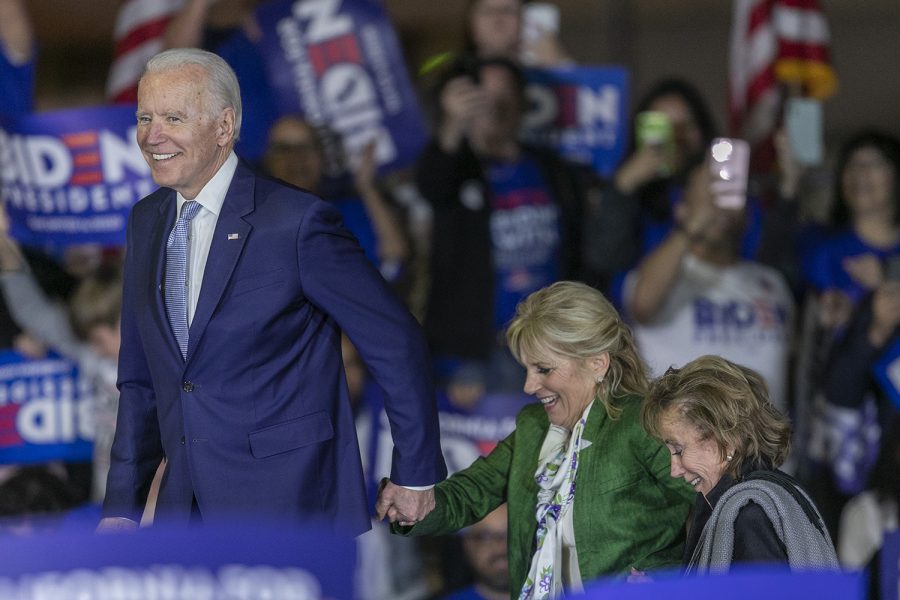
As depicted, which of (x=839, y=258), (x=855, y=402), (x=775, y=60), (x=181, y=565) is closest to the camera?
(x=181, y=565)

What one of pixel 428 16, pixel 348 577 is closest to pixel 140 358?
pixel 348 577

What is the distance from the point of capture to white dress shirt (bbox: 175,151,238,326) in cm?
324

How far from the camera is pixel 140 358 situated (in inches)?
134

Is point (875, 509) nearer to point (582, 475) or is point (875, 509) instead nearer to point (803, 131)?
point (803, 131)

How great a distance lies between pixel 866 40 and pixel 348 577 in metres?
6.58

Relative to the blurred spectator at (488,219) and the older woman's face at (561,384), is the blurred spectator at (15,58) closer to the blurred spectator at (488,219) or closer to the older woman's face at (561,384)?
the blurred spectator at (488,219)

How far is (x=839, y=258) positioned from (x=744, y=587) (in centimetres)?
374

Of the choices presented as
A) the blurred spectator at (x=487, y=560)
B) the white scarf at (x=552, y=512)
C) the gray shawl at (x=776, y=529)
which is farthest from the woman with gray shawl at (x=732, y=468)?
the blurred spectator at (x=487, y=560)

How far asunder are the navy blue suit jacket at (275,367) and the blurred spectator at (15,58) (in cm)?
219

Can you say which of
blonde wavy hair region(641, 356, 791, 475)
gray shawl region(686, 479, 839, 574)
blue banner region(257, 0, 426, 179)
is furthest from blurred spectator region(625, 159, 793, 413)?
gray shawl region(686, 479, 839, 574)

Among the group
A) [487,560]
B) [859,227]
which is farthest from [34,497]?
[859,227]

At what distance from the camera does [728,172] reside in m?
5.30

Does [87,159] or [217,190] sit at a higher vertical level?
[217,190]

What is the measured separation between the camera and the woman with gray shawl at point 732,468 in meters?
2.90
